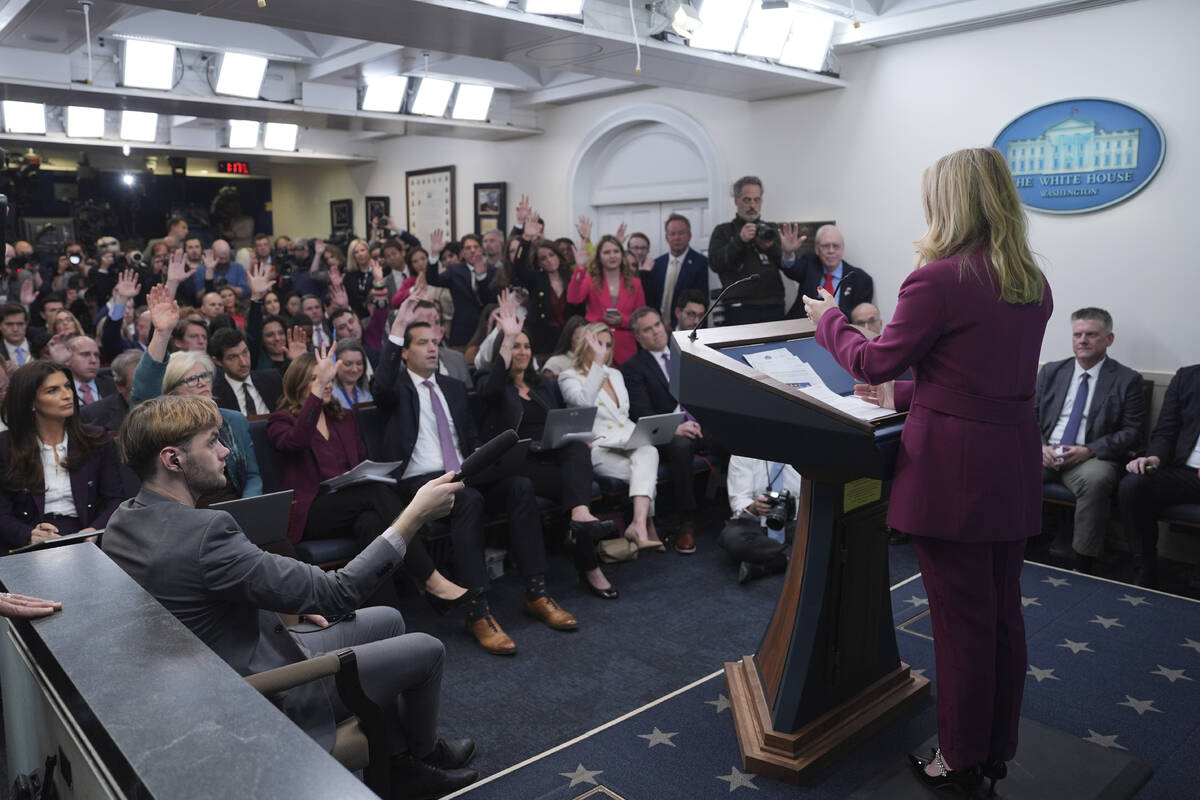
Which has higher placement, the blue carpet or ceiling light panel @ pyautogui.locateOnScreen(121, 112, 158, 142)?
ceiling light panel @ pyautogui.locateOnScreen(121, 112, 158, 142)

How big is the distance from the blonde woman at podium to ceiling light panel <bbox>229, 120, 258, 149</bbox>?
9.25 meters

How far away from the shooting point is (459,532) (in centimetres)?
350

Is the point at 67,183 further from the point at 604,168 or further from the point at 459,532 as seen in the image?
the point at 459,532

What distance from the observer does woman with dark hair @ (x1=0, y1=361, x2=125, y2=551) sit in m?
2.92

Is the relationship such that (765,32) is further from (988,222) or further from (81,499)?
(81,499)

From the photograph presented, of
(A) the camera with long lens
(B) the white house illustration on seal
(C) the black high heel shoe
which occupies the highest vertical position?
(B) the white house illustration on seal

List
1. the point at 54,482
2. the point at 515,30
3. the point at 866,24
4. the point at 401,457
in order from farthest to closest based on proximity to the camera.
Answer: the point at 866,24 → the point at 515,30 → the point at 401,457 → the point at 54,482

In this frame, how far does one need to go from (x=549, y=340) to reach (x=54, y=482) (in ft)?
11.7

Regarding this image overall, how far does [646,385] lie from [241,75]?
4.28 m

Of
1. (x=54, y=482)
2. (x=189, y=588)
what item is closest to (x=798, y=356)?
(x=189, y=588)

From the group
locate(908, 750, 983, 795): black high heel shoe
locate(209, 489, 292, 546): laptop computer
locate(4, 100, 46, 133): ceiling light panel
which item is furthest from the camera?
locate(4, 100, 46, 133): ceiling light panel

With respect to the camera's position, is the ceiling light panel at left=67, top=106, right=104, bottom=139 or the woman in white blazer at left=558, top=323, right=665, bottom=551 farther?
the ceiling light panel at left=67, top=106, right=104, bottom=139

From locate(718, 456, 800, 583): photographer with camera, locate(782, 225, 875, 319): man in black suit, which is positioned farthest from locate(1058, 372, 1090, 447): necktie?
locate(782, 225, 875, 319): man in black suit

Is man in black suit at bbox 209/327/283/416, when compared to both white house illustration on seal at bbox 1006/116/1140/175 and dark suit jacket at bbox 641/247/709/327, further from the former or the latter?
white house illustration on seal at bbox 1006/116/1140/175
